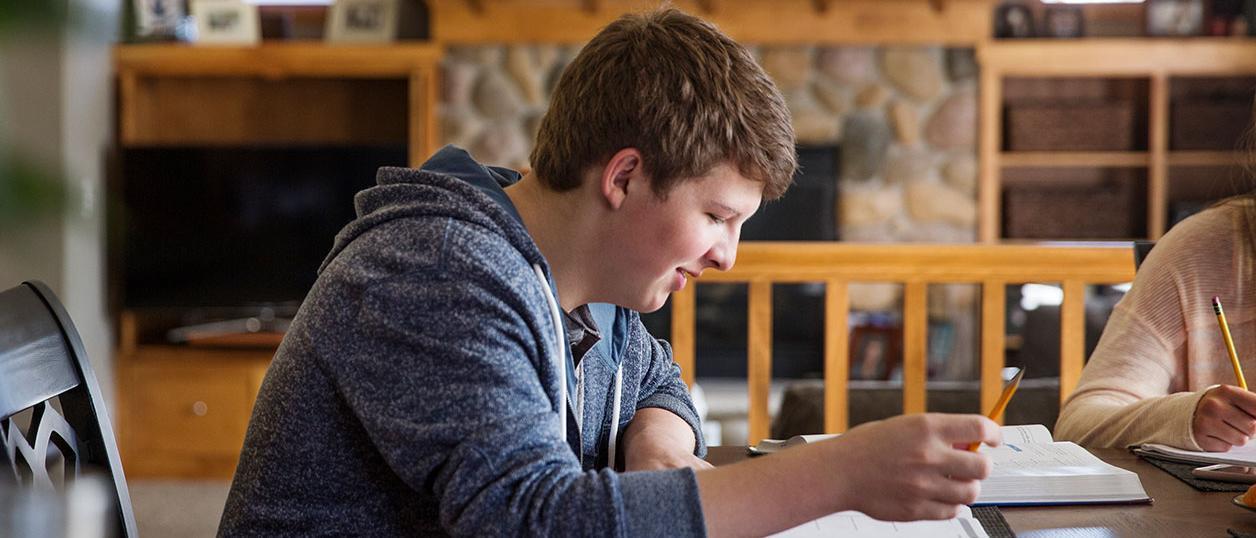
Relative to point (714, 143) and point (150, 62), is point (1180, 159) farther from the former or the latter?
point (714, 143)

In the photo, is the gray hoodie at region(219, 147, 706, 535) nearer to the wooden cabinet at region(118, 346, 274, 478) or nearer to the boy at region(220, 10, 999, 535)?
the boy at region(220, 10, 999, 535)

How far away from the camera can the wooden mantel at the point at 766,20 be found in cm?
500

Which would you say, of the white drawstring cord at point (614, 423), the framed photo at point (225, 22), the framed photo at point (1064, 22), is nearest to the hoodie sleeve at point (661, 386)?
the white drawstring cord at point (614, 423)

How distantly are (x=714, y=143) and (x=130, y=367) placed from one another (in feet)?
14.2

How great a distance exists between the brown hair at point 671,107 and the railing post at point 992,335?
4.01ft

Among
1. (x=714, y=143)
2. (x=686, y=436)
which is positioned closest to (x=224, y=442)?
(x=686, y=436)

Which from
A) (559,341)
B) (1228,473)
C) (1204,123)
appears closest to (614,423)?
(559,341)

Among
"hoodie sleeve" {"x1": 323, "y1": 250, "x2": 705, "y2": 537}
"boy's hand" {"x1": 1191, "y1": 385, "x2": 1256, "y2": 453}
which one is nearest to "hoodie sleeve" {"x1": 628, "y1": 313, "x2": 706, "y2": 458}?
"hoodie sleeve" {"x1": 323, "y1": 250, "x2": 705, "y2": 537}

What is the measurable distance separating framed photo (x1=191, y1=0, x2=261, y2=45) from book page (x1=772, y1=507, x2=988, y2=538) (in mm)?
4498

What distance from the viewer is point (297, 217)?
4.77m

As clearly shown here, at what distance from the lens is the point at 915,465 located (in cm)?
79

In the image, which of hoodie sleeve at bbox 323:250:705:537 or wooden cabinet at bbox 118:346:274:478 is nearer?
hoodie sleeve at bbox 323:250:705:537

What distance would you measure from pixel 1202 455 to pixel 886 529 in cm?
48

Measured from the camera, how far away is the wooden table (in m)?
1.02
